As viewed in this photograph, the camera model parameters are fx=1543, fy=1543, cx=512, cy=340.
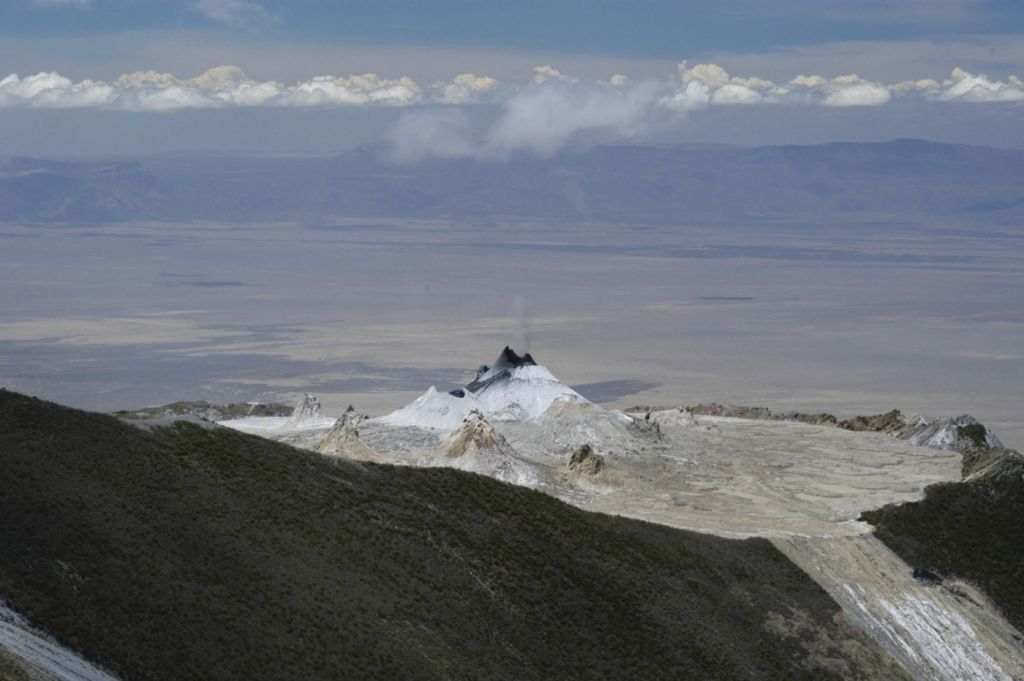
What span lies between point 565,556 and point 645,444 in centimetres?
3553

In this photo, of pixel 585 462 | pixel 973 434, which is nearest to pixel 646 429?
pixel 585 462

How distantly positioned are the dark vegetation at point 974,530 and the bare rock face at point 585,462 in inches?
586

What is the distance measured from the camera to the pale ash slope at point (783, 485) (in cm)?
6500

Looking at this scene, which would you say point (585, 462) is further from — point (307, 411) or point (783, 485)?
point (307, 411)

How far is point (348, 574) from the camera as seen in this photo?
158ft

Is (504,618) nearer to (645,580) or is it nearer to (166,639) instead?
(645,580)

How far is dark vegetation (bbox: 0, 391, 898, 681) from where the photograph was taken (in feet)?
131

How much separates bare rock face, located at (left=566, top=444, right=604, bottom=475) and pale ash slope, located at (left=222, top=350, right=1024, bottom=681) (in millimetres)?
392

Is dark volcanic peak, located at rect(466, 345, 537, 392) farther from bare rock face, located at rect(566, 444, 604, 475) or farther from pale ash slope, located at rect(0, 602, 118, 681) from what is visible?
pale ash slope, located at rect(0, 602, 118, 681)

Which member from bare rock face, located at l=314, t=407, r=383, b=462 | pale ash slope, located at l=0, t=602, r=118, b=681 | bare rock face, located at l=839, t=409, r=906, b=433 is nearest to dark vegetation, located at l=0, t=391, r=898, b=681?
pale ash slope, located at l=0, t=602, r=118, b=681

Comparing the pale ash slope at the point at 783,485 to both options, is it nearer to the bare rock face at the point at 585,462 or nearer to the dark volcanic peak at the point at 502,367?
the bare rock face at the point at 585,462

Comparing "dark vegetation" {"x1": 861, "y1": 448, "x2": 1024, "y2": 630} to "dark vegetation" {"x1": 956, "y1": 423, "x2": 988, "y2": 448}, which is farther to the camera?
"dark vegetation" {"x1": 956, "y1": 423, "x2": 988, "y2": 448}

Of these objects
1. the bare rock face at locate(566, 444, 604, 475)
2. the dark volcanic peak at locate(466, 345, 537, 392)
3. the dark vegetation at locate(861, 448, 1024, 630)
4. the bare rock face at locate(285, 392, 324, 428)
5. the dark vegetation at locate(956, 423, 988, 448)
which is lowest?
the dark vegetation at locate(861, 448, 1024, 630)

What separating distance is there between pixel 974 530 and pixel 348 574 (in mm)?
38417
